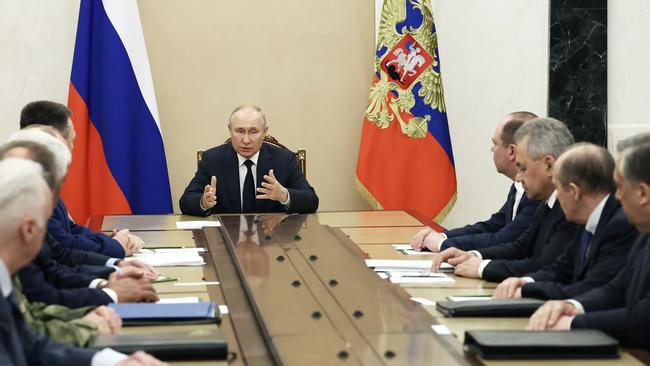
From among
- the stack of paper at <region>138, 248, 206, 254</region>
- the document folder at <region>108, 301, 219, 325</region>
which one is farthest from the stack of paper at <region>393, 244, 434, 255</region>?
the document folder at <region>108, 301, 219, 325</region>

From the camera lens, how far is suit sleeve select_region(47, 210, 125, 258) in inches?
188

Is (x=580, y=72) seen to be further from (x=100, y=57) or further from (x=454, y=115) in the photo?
(x=100, y=57)

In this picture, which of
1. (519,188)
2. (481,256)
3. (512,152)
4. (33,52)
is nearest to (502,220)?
(519,188)

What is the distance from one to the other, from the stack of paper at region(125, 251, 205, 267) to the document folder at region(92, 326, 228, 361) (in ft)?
4.98

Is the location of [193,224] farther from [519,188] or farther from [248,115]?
[519,188]

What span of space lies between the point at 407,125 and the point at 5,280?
221 inches

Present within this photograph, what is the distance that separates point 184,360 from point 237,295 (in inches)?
37.1

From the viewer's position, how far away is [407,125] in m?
8.02

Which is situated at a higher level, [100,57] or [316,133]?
[100,57]

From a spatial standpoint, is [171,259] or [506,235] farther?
[506,235]

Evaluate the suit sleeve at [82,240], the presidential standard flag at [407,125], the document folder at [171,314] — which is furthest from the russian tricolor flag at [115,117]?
the document folder at [171,314]

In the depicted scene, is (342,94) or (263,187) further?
(342,94)

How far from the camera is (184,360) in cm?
306

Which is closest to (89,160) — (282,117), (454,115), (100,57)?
(100,57)
